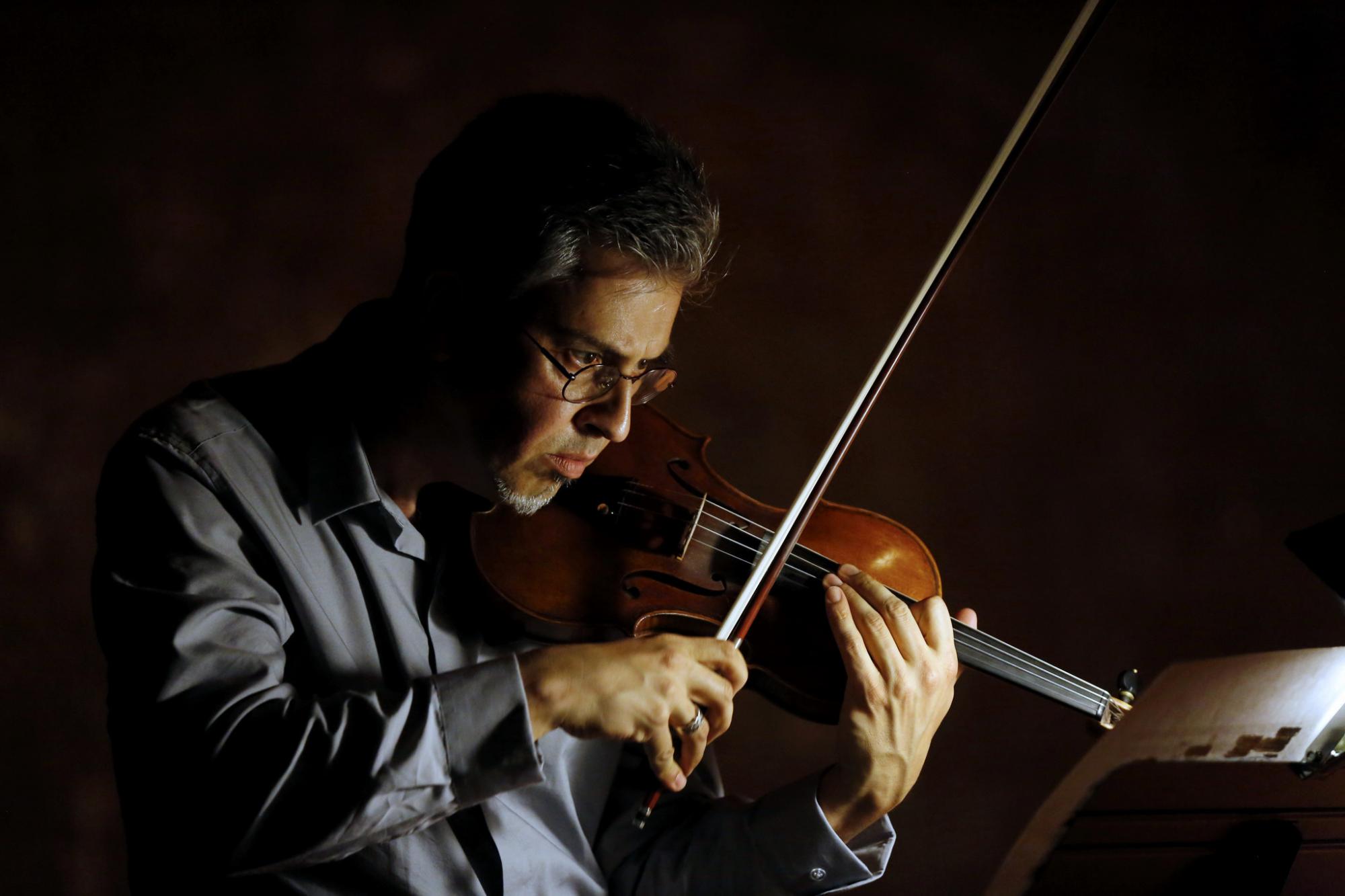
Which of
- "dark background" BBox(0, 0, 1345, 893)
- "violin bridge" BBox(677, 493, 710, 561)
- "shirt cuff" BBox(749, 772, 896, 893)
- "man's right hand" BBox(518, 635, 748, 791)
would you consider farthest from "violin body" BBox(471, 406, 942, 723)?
"dark background" BBox(0, 0, 1345, 893)

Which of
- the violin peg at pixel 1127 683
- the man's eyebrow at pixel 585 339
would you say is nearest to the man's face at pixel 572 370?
the man's eyebrow at pixel 585 339

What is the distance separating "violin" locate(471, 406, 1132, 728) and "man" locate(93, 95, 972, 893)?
0.06 m

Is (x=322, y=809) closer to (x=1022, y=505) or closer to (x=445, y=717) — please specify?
(x=445, y=717)

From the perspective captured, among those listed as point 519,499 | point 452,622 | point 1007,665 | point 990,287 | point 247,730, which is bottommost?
point 247,730

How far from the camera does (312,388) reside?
1203mm

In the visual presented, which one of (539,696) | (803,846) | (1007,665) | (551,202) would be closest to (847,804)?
(803,846)

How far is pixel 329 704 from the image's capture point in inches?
35.9

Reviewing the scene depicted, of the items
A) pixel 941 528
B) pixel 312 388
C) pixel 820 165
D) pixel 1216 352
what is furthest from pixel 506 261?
pixel 1216 352

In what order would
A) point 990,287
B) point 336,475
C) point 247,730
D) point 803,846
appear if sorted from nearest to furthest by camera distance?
point 247,730 → point 336,475 → point 803,846 → point 990,287

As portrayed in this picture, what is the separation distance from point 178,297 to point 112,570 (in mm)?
891

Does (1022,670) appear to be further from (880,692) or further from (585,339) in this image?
(585,339)

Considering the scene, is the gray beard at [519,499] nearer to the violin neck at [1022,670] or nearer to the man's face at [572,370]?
the man's face at [572,370]

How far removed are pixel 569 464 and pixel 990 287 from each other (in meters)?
1.23

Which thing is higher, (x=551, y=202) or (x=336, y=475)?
(x=551, y=202)
